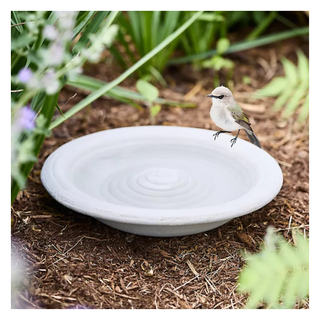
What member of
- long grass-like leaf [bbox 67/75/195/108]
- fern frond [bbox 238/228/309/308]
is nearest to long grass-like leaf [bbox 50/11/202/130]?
long grass-like leaf [bbox 67/75/195/108]

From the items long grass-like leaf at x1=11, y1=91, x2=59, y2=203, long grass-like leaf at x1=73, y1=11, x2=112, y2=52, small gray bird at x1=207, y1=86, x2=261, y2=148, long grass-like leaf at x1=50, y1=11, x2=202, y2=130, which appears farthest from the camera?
long grass-like leaf at x1=50, y1=11, x2=202, y2=130

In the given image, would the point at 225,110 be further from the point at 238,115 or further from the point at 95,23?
the point at 95,23

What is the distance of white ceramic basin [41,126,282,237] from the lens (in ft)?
4.19

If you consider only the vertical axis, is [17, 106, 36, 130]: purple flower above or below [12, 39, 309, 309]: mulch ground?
above

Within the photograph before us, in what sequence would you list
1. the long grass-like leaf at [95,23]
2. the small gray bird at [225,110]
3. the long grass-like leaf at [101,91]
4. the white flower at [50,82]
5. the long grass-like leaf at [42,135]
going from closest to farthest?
the white flower at [50,82] < the long grass-like leaf at [42,135] < the small gray bird at [225,110] < the long grass-like leaf at [95,23] < the long grass-like leaf at [101,91]

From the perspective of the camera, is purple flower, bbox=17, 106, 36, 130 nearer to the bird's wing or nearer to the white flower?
the white flower

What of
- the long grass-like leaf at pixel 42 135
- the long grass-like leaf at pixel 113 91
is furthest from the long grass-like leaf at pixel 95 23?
the long grass-like leaf at pixel 42 135

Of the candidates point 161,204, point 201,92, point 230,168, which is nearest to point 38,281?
point 161,204

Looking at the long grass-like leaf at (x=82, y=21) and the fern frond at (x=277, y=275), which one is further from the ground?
the long grass-like leaf at (x=82, y=21)

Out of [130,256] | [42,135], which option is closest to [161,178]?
[130,256]

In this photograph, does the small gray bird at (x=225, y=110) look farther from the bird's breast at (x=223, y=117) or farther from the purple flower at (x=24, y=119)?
the purple flower at (x=24, y=119)

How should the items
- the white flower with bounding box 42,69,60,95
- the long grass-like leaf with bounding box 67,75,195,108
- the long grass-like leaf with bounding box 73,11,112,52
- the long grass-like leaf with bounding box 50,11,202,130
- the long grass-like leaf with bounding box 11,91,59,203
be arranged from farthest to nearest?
the long grass-like leaf with bounding box 67,75,195,108, the long grass-like leaf with bounding box 50,11,202,130, the long grass-like leaf with bounding box 73,11,112,52, the long grass-like leaf with bounding box 11,91,59,203, the white flower with bounding box 42,69,60,95

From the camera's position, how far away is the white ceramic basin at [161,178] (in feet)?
4.19
